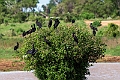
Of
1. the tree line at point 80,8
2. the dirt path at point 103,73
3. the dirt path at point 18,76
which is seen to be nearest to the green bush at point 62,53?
the dirt path at point 103,73

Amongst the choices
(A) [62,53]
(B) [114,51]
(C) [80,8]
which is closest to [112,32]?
(B) [114,51]

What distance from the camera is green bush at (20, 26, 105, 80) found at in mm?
10461

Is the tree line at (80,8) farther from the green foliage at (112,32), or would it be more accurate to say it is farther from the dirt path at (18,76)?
the dirt path at (18,76)

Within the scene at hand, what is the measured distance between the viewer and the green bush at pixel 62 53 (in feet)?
34.3

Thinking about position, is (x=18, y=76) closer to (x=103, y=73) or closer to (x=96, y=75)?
(x=96, y=75)

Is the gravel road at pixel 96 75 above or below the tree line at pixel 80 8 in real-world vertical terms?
above

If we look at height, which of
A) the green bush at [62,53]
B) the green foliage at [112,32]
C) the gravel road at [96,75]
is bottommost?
the green foliage at [112,32]

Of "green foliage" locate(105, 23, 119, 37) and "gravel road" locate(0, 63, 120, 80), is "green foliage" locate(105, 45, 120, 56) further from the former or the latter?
"gravel road" locate(0, 63, 120, 80)

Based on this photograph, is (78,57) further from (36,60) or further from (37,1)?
(37,1)

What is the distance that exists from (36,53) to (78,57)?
1.18 m

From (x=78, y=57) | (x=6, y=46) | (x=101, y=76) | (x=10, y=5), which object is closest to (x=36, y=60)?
(x=78, y=57)

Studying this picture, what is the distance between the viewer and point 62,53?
1043 centimetres

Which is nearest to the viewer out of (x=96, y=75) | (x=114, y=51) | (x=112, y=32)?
(x=96, y=75)

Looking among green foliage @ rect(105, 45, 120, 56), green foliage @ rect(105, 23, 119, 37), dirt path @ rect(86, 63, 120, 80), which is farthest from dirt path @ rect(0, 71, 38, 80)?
green foliage @ rect(105, 23, 119, 37)
